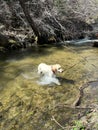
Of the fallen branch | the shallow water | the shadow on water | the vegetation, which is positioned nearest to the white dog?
the shadow on water

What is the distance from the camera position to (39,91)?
7.36 m

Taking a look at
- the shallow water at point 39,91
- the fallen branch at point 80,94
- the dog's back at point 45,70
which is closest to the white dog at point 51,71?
the dog's back at point 45,70

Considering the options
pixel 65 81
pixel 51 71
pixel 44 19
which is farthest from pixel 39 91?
pixel 44 19

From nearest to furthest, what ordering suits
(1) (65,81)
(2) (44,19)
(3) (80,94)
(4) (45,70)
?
(3) (80,94), (1) (65,81), (4) (45,70), (2) (44,19)

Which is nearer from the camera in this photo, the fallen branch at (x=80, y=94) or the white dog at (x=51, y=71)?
the fallen branch at (x=80, y=94)

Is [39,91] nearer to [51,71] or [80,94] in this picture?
[51,71]

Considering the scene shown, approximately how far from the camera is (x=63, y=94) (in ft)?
23.4

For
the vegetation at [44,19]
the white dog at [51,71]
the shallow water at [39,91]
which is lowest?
the shallow water at [39,91]

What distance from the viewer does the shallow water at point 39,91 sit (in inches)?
225

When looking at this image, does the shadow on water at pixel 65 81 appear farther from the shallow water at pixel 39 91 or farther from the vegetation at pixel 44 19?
the vegetation at pixel 44 19

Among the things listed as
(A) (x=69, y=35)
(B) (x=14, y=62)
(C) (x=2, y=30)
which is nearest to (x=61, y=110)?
(B) (x=14, y=62)

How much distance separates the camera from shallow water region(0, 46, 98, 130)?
18.8 ft

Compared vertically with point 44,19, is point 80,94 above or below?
below

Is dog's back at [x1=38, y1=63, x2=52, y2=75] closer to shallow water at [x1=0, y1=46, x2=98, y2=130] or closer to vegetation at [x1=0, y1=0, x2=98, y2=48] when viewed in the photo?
shallow water at [x1=0, y1=46, x2=98, y2=130]
